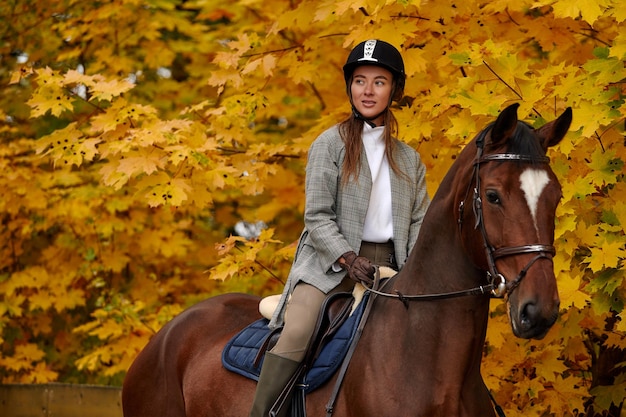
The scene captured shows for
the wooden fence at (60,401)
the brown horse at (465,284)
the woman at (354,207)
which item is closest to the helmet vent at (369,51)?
the woman at (354,207)

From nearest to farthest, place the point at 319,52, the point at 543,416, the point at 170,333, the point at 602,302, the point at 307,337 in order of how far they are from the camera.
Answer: the point at 307,337 < the point at 602,302 < the point at 170,333 < the point at 543,416 < the point at 319,52

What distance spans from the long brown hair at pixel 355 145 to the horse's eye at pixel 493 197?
0.85m

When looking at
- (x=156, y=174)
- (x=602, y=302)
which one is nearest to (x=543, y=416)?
(x=602, y=302)

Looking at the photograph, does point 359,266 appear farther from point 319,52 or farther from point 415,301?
point 319,52

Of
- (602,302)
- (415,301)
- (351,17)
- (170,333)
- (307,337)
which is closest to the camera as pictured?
(415,301)

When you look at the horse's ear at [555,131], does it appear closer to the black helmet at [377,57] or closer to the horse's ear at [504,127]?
the horse's ear at [504,127]

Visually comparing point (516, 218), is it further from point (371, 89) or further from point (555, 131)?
point (371, 89)

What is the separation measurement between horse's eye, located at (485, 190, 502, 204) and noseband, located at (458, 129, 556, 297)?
0.04 metres

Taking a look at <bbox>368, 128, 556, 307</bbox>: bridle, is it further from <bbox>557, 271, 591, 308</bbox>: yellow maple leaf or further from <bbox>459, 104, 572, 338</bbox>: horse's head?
<bbox>557, 271, 591, 308</bbox>: yellow maple leaf

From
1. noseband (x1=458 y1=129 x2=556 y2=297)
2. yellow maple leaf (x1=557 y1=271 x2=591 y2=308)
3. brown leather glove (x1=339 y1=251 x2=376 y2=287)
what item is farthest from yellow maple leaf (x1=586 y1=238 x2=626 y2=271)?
brown leather glove (x1=339 y1=251 x2=376 y2=287)

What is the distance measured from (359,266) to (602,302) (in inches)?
49.2

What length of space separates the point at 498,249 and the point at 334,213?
99cm

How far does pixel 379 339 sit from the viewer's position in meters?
3.54

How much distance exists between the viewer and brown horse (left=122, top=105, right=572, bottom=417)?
9.87 feet
